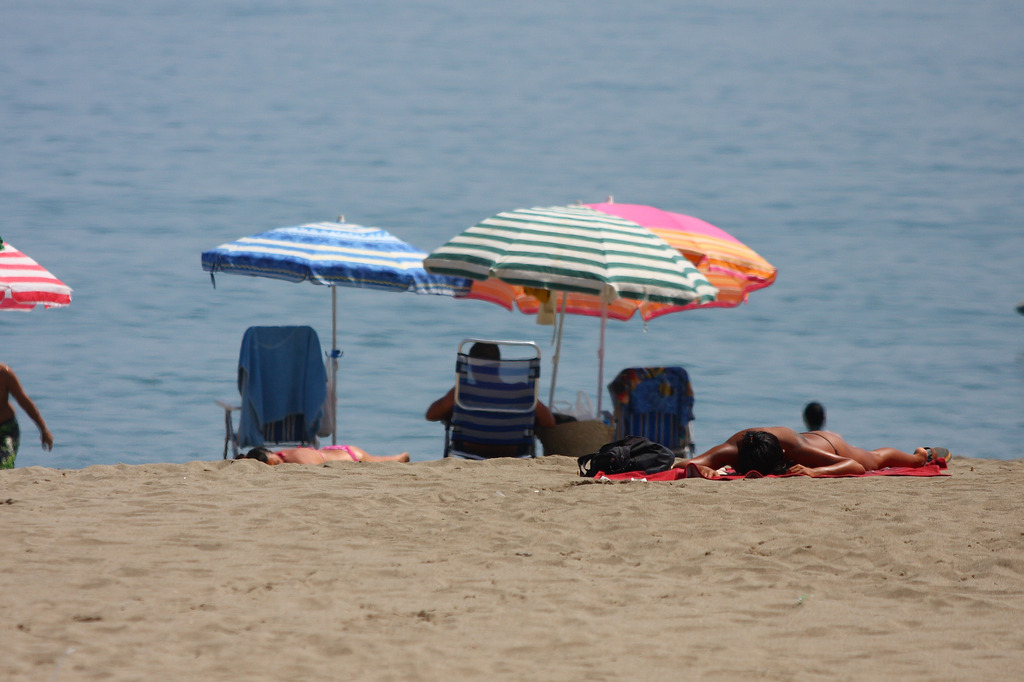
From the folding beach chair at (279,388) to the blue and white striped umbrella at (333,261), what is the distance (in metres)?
0.20

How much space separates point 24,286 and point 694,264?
441cm

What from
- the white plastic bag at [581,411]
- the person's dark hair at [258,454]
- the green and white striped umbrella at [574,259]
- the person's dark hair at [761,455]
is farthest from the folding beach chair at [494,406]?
the person's dark hair at [761,455]

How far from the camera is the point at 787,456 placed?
20.4ft

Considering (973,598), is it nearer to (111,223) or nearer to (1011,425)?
(1011,425)

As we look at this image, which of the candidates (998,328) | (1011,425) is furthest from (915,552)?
(998,328)

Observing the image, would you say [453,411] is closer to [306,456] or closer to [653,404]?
[306,456]

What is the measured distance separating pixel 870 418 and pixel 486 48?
33.8m

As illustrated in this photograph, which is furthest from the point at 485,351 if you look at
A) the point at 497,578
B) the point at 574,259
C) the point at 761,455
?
the point at 497,578

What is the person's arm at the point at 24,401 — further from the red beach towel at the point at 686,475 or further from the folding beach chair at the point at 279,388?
the red beach towel at the point at 686,475

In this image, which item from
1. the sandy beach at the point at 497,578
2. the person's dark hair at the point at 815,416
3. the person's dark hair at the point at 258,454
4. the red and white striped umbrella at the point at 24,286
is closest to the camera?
the sandy beach at the point at 497,578

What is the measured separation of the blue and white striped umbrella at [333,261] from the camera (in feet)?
21.5

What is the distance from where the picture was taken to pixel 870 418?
14.0 metres

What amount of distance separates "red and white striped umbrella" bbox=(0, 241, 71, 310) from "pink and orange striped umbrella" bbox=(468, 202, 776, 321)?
8.88 feet

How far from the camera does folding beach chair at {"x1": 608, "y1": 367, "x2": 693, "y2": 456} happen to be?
6715 mm
